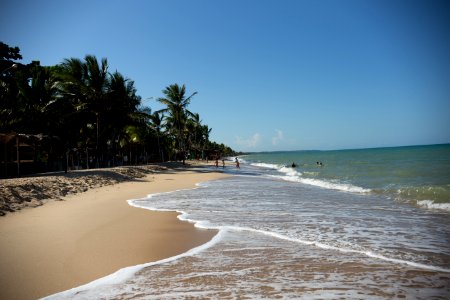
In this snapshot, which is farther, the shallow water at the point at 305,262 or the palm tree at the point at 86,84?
the palm tree at the point at 86,84

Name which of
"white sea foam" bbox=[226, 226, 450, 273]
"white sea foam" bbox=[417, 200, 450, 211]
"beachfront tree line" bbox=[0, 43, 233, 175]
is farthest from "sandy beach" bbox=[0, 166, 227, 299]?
"beachfront tree line" bbox=[0, 43, 233, 175]

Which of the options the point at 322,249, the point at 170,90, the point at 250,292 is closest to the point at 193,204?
the point at 322,249

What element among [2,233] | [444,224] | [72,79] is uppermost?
[72,79]

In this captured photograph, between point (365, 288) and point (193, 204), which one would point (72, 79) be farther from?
point (365, 288)

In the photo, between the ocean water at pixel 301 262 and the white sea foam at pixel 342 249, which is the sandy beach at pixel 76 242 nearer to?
the ocean water at pixel 301 262

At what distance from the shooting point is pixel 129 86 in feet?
99.6

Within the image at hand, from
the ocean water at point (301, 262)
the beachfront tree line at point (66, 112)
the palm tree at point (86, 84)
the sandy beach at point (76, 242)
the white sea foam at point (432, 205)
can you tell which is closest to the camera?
the ocean water at point (301, 262)

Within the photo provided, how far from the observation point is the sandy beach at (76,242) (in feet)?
12.0

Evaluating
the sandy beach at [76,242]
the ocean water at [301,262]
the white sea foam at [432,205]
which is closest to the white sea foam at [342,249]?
the ocean water at [301,262]

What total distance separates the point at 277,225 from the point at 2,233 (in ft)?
18.6

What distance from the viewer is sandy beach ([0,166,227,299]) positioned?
365cm

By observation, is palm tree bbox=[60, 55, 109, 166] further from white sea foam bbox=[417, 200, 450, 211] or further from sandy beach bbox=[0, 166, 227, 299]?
white sea foam bbox=[417, 200, 450, 211]

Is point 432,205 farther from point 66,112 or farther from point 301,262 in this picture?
point 66,112

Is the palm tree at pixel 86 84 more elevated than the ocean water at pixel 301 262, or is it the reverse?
the palm tree at pixel 86 84
